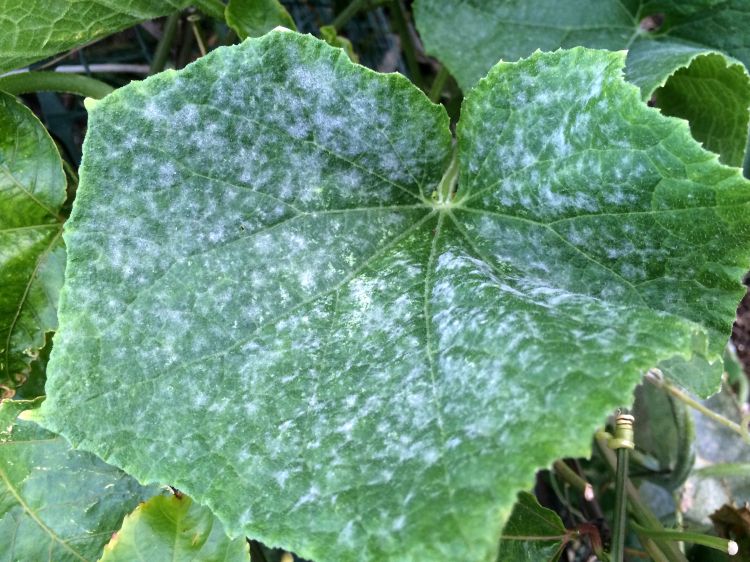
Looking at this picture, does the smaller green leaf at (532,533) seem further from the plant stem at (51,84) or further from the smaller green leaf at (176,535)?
the plant stem at (51,84)

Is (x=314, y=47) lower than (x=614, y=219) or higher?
higher

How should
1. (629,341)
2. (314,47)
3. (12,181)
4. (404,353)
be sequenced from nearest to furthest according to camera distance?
1. (629,341)
2. (404,353)
3. (314,47)
4. (12,181)

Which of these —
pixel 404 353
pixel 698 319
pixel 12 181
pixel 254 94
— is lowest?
pixel 12 181

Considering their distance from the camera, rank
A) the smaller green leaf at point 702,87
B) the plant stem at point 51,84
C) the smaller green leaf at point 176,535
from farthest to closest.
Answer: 1. the plant stem at point 51,84
2. the smaller green leaf at point 702,87
3. the smaller green leaf at point 176,535

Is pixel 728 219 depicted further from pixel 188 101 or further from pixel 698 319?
pixel 188 101

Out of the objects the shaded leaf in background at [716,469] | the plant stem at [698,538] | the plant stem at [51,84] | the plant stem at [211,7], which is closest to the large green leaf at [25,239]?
the plant stem at [51,84]

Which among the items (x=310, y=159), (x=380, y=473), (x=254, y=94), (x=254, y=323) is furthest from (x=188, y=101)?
(x=380, y=473)
